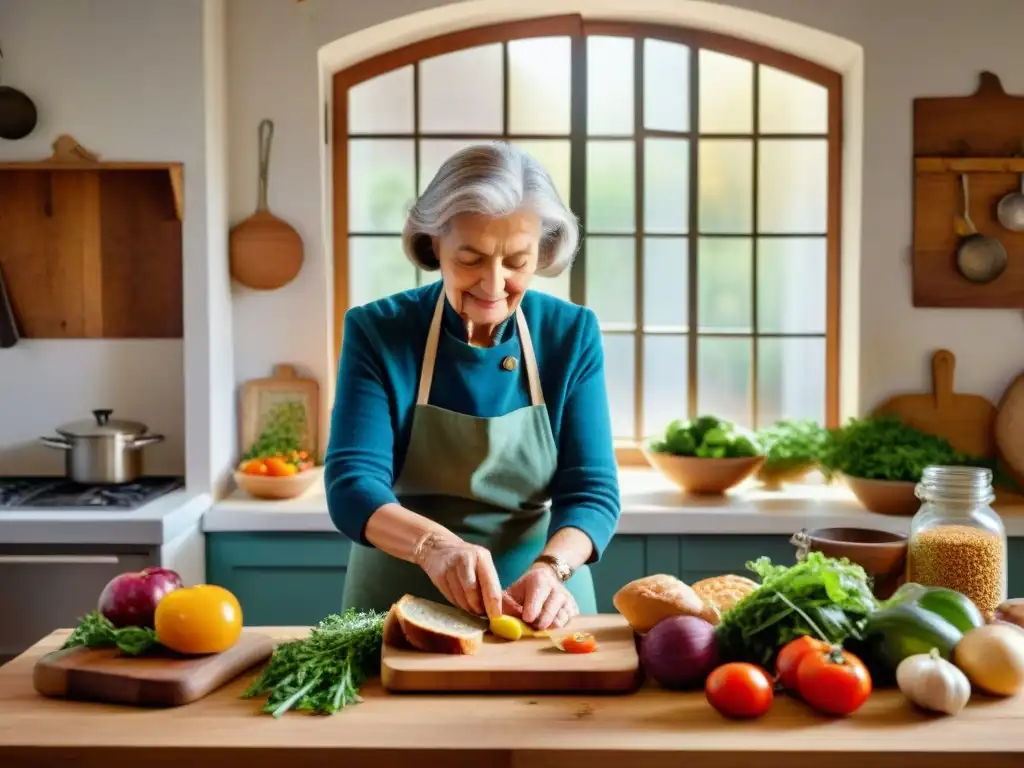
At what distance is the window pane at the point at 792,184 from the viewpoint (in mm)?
3910

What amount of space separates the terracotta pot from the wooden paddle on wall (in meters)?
2.17

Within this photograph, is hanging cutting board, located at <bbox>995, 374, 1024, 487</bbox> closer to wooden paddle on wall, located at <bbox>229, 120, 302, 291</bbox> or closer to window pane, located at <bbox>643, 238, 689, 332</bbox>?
window pane, located at <bbox>643, 238, 689, 332</bbox>

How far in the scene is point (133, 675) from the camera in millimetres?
1511

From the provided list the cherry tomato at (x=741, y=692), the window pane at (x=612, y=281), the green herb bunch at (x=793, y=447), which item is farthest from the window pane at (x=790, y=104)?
the cherry tomato at (x=741, y=692)

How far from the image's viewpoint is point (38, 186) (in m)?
3.47

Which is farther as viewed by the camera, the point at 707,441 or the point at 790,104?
the point at 790,104

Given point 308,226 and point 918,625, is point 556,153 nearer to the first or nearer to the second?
point 308,226

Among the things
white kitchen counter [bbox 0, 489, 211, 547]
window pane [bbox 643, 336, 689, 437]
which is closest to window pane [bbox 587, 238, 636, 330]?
window pane [bbox 643, 336, 689, 437]

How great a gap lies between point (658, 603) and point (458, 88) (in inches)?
102

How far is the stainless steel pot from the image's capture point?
328 cm

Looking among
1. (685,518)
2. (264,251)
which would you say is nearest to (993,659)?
(685,518)

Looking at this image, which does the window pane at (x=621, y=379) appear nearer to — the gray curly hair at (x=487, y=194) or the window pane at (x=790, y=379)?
the window pane at (x=790, y=379)

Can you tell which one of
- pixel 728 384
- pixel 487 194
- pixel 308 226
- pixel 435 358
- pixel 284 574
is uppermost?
pixel 308 226

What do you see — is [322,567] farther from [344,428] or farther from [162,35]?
[162,35]
